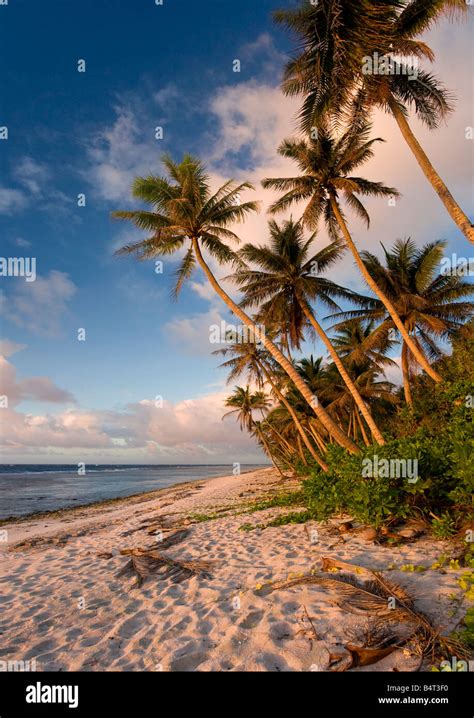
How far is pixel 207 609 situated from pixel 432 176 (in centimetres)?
1078

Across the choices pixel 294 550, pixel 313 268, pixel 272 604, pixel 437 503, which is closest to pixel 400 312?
pixel 313 268

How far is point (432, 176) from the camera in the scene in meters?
8.85

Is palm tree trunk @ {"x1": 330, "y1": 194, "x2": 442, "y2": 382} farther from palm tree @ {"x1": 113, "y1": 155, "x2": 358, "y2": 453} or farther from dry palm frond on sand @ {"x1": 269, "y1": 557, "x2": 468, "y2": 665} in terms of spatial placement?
dry palm frond on sand @ {"x1": 269, "y1": 557, "x2": 468, "y2": 665}

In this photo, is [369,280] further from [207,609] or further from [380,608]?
[207,609]

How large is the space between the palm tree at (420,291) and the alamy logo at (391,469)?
12192 millimetres

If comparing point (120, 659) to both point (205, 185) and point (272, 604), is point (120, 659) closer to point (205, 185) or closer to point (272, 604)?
point (272, 604)

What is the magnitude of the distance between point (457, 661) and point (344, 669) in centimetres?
84

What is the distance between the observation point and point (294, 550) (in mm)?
5852

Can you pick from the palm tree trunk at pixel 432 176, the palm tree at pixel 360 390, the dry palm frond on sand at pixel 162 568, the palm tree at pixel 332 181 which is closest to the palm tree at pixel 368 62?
the palm tree trunk at pixel 432 176

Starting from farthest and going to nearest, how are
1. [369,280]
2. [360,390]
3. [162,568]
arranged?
[360,390] → [369,280] → [162,568]

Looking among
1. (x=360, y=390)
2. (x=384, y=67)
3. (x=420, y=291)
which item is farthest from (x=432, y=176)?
(x=360, y=390)

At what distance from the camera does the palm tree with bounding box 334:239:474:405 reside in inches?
655

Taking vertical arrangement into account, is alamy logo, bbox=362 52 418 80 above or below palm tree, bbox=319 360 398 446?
above
